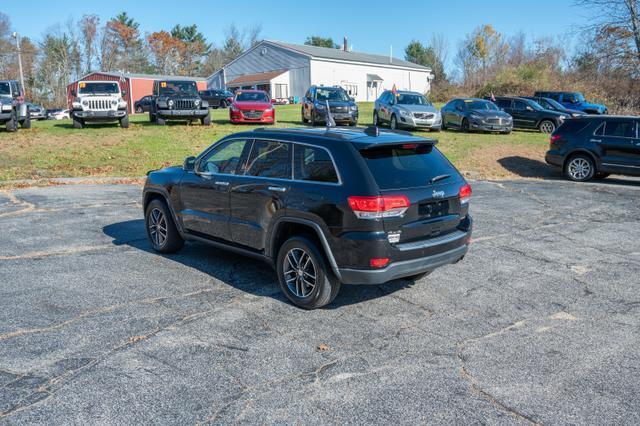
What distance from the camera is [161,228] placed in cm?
731

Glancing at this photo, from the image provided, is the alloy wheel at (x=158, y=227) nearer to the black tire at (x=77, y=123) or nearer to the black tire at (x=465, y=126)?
the black tire at (x=77, y=123)

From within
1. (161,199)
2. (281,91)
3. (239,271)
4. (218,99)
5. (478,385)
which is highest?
(281,91)

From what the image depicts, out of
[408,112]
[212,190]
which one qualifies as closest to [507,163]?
[408,112]

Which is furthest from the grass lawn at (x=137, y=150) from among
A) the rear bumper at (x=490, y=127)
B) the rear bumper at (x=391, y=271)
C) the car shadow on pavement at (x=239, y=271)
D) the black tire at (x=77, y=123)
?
the rear bumper at (x=391, y=271)

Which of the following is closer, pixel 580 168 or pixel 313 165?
pixel 313 165

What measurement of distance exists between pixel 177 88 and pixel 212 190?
56.4ft

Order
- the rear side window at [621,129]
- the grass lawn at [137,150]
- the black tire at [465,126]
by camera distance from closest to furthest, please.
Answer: the rear side window at [621,129] → the grass lawn at [137,150] → the black tire at [465,126]

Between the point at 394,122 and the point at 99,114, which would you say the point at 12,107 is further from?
the point at 394,122

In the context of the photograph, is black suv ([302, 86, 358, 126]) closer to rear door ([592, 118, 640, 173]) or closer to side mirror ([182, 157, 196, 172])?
rear door ([592, 118, 640, 173])

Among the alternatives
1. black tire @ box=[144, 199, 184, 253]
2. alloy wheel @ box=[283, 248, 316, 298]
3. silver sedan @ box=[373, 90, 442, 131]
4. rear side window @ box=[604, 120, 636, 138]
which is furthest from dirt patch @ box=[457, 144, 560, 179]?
alloy wheel @ box=[283, 248, 316, 298]

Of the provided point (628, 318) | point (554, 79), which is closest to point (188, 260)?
point (628, 318)

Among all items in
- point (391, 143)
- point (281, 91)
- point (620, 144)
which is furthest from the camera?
point (281, 91)

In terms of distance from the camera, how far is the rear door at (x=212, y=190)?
6.22 m

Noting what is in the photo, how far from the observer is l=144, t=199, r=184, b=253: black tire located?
23.4 ft
